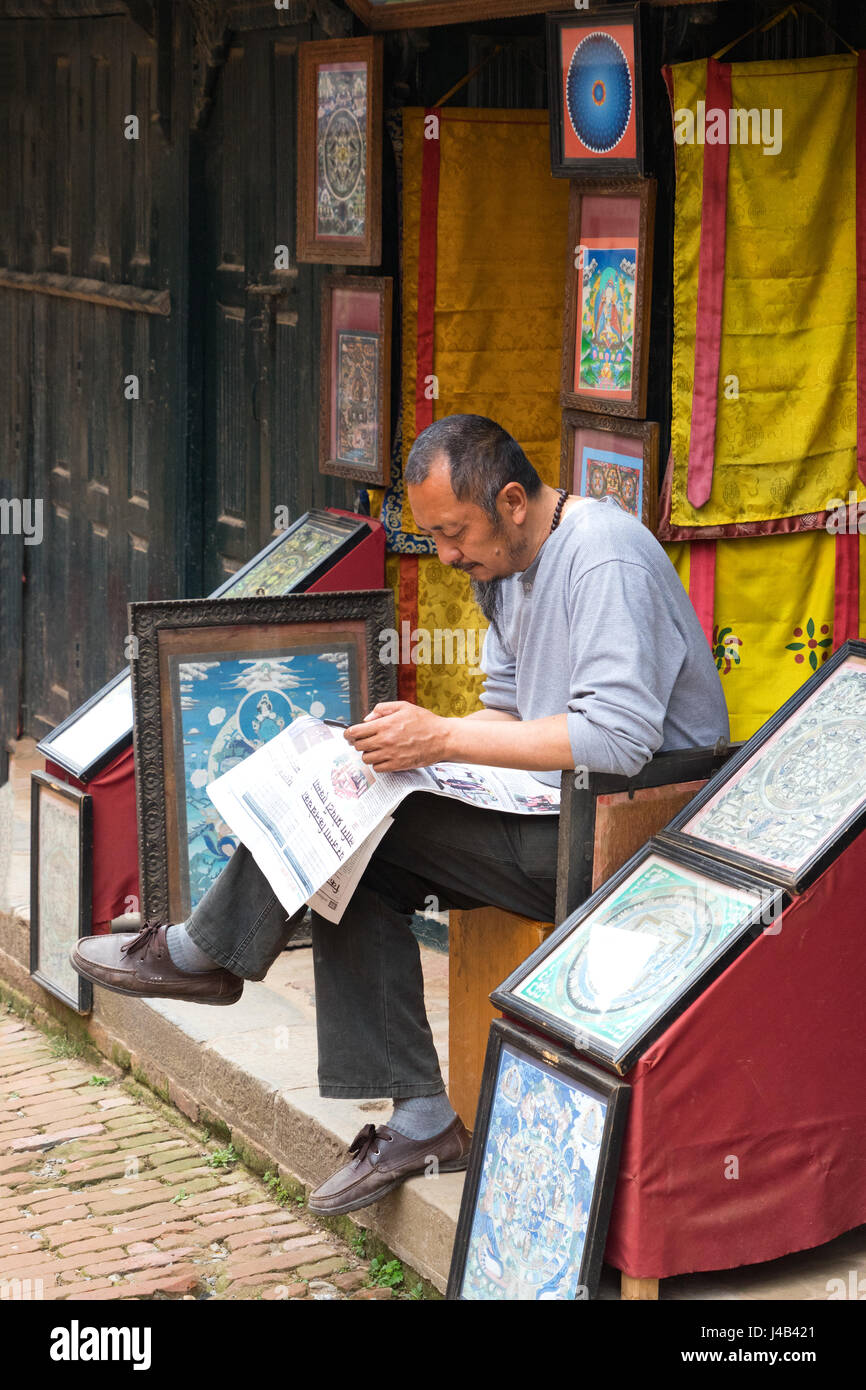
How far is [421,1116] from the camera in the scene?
3.61m

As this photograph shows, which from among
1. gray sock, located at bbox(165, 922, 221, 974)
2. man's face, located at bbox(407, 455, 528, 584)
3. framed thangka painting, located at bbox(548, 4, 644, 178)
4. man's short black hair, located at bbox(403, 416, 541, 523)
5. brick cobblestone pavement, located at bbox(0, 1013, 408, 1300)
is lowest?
brick cobblestone pavement, located at bbox(0, 1013, 408, 1300)

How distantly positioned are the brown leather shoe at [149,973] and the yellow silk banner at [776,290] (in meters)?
1.46

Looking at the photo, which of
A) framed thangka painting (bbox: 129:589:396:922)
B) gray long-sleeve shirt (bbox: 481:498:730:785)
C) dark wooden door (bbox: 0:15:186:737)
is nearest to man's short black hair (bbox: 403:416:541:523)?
gray long-sleeve shirt (bbox: 481:498:730:785)

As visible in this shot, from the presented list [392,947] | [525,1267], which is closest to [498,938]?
[392,947]

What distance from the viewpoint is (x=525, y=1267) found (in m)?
3.00

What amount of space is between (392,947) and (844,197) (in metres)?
1.86

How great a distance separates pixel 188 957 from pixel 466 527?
1041 mm

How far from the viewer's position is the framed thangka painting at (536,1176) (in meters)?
2.88

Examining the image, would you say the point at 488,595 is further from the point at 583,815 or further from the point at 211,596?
the point at 211,596

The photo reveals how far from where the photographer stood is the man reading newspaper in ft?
10.5

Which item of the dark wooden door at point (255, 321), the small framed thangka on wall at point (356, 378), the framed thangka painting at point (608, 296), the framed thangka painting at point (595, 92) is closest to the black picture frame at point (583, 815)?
the framed thangka painting at point (608, 296)

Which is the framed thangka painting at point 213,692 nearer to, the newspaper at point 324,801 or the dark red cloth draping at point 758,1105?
the newspaper at point 324,801

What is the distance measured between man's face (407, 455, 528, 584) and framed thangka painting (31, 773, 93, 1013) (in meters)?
2.05

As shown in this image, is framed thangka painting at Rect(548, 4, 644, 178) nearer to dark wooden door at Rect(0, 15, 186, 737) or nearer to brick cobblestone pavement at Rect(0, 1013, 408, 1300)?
dark wooden door at Rect(0, 15, 186, 737)
